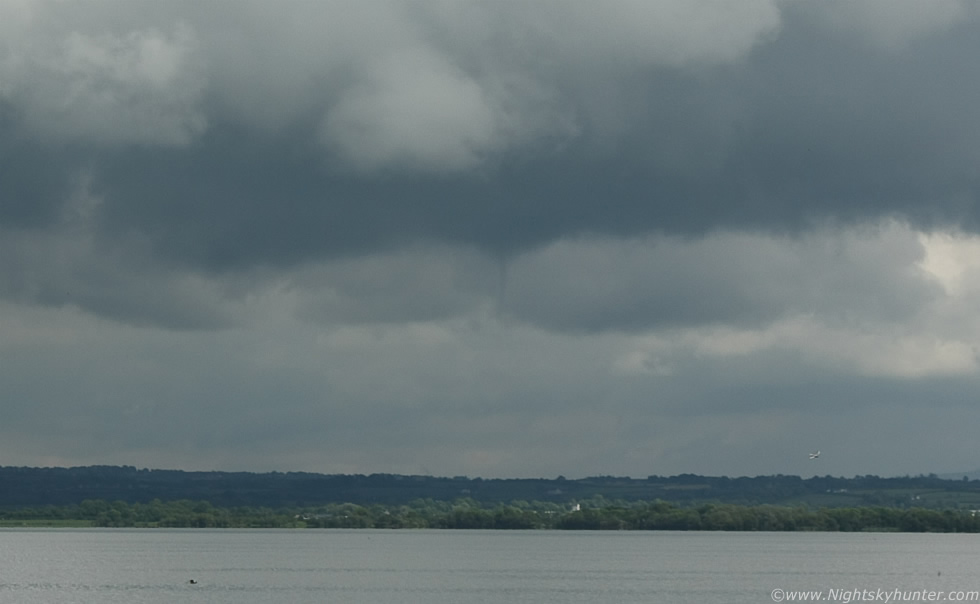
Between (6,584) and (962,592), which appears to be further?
(6,584)

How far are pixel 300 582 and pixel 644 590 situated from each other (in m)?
43.1

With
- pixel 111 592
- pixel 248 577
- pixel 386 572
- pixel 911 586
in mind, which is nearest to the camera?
pixel 111 592

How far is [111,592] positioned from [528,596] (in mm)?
45135

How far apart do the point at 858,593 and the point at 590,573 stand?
167 ft

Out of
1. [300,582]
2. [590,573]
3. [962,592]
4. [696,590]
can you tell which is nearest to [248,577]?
[300,582]

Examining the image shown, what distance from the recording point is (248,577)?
18075 cm

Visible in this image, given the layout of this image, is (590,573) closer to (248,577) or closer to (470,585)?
(470,585)

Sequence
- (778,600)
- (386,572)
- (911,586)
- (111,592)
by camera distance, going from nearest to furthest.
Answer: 1. (778,600)
2. (111,592)
3. (911,586)
4. (386,572)

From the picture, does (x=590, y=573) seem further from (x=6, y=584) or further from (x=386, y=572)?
(x=6, y=584)

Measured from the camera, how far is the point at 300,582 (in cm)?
16875

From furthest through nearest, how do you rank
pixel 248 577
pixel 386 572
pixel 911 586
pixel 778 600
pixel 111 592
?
pixel 386 572 → pixel 248 577 → pixel 911 586 → pixel 111 592 → pixel 778 600

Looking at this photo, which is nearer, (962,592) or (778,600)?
(778,600)

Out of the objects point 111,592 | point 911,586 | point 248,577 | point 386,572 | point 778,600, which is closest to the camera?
point 778,600

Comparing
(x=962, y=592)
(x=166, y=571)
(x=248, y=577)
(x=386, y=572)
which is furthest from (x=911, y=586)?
(x=166, y=571)
